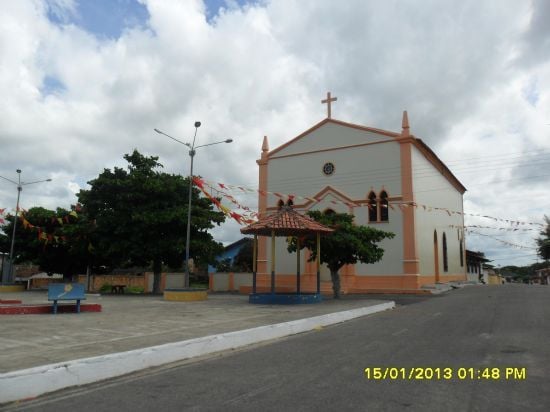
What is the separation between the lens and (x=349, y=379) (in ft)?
19.7

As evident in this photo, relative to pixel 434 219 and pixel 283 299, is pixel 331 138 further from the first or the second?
pixel 283 299

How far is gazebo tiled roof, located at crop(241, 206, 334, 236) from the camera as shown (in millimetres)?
17984

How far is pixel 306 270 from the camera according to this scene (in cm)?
2839

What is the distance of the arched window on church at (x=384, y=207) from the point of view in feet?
88.4

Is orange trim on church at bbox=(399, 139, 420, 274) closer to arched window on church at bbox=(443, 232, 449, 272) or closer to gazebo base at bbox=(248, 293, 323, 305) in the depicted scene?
gazebo base at bbox=(248, 293, 323, 305)

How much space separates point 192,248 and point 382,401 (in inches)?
809

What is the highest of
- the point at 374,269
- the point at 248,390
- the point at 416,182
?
the point at 416,182

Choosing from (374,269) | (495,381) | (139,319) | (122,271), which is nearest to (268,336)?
(139,319)

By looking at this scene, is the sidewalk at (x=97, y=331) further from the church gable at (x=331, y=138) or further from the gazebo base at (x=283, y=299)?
the church gable at (x=331, y=138)

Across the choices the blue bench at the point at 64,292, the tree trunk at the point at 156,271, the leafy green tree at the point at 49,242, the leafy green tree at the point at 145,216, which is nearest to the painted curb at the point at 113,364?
the blue bench at the point at 64,292

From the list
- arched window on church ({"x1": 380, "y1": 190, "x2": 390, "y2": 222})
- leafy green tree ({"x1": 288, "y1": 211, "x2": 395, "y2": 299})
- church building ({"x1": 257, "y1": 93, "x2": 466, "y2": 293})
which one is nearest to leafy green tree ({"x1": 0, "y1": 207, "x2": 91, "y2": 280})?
church building ({"x1": 257, "y1": 93, "x2": 466, "y2": 293})

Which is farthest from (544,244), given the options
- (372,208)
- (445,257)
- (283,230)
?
(283,230)

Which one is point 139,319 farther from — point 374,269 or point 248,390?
point 374,269

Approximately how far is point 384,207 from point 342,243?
870 centimetres
